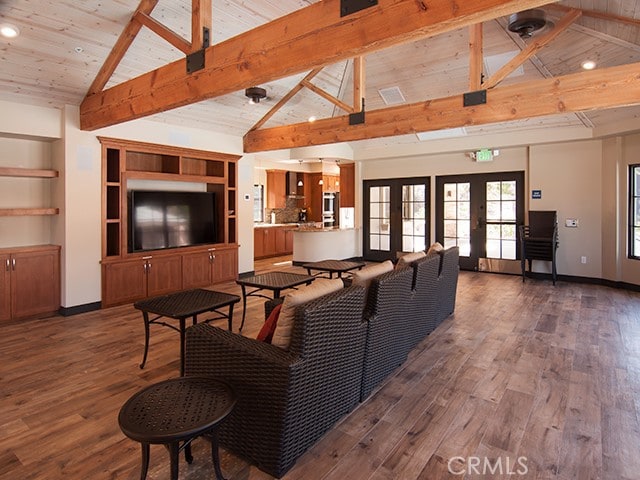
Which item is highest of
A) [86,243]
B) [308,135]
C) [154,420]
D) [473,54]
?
[473,54]

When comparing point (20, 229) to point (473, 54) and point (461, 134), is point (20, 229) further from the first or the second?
point (461, 134)

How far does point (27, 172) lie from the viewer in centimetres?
477

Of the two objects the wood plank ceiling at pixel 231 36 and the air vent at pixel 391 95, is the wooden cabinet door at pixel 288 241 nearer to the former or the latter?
the wood plank ceiling at pixel 231 36

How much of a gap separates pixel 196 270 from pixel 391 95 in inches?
174

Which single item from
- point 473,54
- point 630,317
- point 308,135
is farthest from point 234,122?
point 630,317

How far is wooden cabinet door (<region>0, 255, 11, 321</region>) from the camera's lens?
4586 millimetres

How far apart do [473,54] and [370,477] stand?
14.9 feet

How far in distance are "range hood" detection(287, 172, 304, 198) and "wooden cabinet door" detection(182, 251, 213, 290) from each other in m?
5.32

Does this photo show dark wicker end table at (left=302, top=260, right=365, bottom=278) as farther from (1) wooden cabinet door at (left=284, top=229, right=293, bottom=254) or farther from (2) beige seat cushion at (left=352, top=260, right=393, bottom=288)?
(1) wooden cabinet door at (left=284, top=229, right=293, bottom=254)

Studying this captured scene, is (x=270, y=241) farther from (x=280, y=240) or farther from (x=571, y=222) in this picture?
(x=571, y=222)

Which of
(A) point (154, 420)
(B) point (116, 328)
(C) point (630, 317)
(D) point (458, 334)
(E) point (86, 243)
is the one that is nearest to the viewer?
(A) point (154, 420)

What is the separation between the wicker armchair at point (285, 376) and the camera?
1998 mm

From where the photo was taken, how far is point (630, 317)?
191 inches

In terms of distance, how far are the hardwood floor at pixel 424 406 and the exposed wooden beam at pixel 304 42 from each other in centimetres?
239
